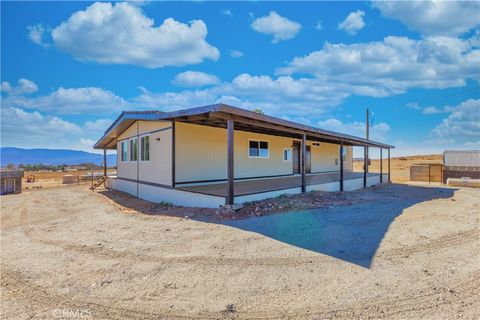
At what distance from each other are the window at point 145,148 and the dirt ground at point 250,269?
5159mm

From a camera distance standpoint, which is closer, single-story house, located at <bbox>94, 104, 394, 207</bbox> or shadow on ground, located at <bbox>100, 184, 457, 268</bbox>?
shadow on ground, located at <bbox>100, 184, 457, 268</bbox>

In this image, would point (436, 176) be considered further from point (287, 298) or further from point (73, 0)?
point (73, 0)

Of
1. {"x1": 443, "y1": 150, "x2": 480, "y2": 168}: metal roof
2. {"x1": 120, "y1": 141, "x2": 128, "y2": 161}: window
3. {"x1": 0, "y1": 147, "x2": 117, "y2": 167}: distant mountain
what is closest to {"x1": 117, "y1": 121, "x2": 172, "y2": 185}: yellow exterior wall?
{"x1": 120, "y1": 141, "x2": 128, "y2": 161}: window

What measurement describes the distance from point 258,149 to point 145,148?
5.09 m

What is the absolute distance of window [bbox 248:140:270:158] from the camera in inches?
489

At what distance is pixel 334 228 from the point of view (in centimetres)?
525

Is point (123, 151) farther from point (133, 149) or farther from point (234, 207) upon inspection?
point (234, 207)

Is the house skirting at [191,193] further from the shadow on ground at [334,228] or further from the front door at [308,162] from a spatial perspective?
the front door at [308,162]

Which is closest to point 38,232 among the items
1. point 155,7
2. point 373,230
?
point 373,230

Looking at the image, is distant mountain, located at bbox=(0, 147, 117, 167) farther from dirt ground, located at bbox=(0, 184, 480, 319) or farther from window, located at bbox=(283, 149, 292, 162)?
dirt ground, located at bbox=(0, 184, 480, 319)

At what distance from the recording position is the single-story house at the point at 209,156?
782 centimetres

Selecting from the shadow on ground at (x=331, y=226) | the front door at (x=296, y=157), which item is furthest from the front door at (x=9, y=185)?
the front door at (x=296, y=157)

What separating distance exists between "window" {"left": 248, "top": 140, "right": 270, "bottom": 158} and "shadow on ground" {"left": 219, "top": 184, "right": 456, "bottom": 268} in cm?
570

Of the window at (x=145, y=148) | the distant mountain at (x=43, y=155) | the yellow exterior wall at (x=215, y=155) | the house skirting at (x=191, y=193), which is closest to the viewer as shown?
the house skirting at (x=191, y=193)
